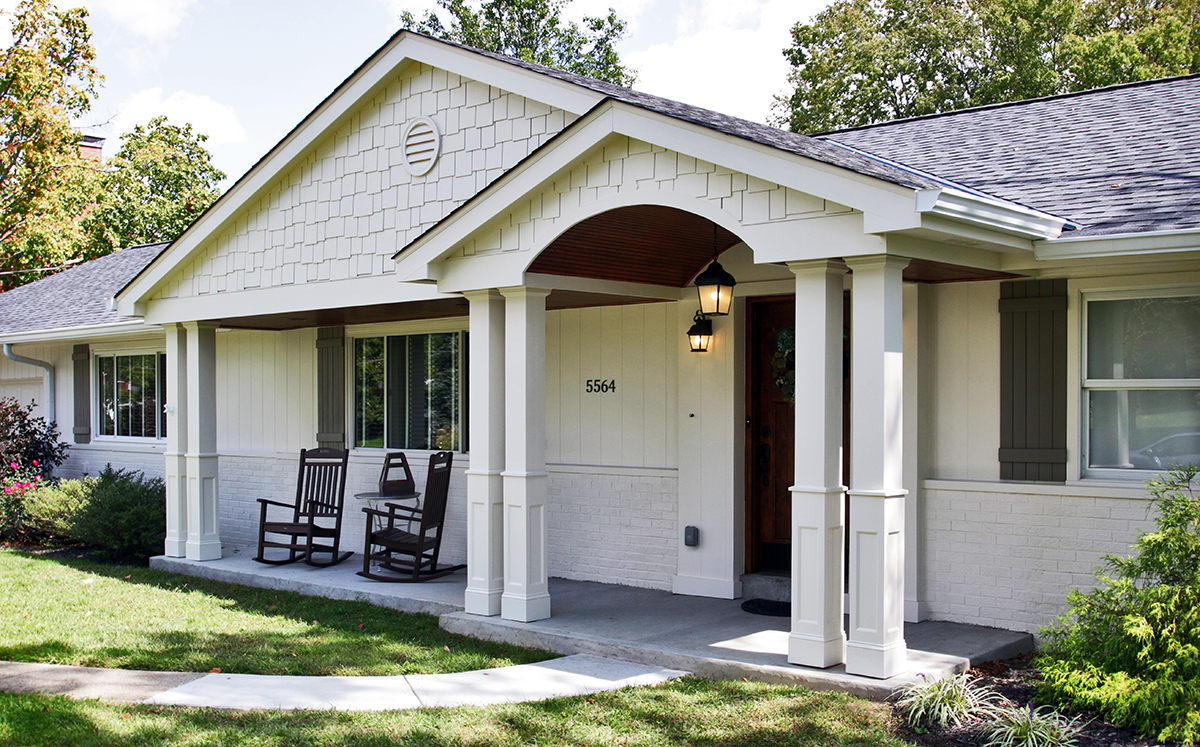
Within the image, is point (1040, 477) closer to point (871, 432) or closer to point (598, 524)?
point (871, 432)

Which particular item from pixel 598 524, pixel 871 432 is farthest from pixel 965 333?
pixel 598 524

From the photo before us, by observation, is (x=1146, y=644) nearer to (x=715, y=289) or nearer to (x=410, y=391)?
(x=715, y=289)

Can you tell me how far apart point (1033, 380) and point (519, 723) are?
403 cm

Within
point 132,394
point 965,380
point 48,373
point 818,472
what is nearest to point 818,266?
point 818,472

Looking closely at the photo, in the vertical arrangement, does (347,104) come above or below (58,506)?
above

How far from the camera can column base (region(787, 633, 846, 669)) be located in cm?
579

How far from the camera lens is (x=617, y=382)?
9.05 metres

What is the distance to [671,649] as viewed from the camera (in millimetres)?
6441

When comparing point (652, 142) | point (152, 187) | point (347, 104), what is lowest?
point (652, 142)

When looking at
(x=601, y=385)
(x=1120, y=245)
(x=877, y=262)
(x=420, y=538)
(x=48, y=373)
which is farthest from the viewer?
(x=48, y=373)

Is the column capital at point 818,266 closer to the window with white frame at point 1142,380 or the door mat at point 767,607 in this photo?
the window with white frame at point 1142,380

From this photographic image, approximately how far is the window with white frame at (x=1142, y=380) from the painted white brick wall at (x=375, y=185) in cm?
423

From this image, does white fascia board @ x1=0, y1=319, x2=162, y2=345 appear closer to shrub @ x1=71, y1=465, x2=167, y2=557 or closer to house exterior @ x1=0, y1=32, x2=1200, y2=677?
house exterior @ x1=0, y1=32, x2=1200, y2=677

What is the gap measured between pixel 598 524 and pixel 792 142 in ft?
13.5
